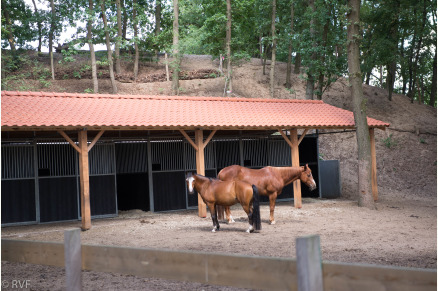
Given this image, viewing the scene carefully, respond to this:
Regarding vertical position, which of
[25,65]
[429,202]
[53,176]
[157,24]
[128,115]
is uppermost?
[157,24]

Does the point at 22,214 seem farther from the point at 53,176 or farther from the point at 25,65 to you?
the point at 25,65

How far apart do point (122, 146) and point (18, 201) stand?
302 centimetres

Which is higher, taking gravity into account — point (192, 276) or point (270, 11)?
point (270, 11)

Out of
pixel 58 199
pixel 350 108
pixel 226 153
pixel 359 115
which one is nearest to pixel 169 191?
pixel 226 153

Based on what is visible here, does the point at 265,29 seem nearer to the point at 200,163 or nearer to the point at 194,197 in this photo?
the point at 194,197

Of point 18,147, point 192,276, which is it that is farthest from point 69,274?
point 18,147

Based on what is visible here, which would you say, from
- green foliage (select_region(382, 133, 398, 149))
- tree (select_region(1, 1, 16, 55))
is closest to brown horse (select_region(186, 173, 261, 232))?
green foliage (select_region(382, 133, 398, 149))

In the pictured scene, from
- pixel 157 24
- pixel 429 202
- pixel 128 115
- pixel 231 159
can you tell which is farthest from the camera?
pixel 157 24

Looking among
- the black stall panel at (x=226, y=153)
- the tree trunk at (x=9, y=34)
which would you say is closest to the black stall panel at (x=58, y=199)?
the black stall panel at (x=226, y=153)

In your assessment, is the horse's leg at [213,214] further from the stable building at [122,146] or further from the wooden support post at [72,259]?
the wooden support post at [72,259]

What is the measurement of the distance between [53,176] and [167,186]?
122 inches

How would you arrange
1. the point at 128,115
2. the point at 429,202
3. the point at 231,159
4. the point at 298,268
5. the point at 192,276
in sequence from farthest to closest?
the point at 429,202 < the point at 231,159 < the point at 128,115 < the point at 192,276 < the point at 298,268

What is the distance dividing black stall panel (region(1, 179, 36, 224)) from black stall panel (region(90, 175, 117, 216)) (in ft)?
4.73

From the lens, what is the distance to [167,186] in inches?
554
